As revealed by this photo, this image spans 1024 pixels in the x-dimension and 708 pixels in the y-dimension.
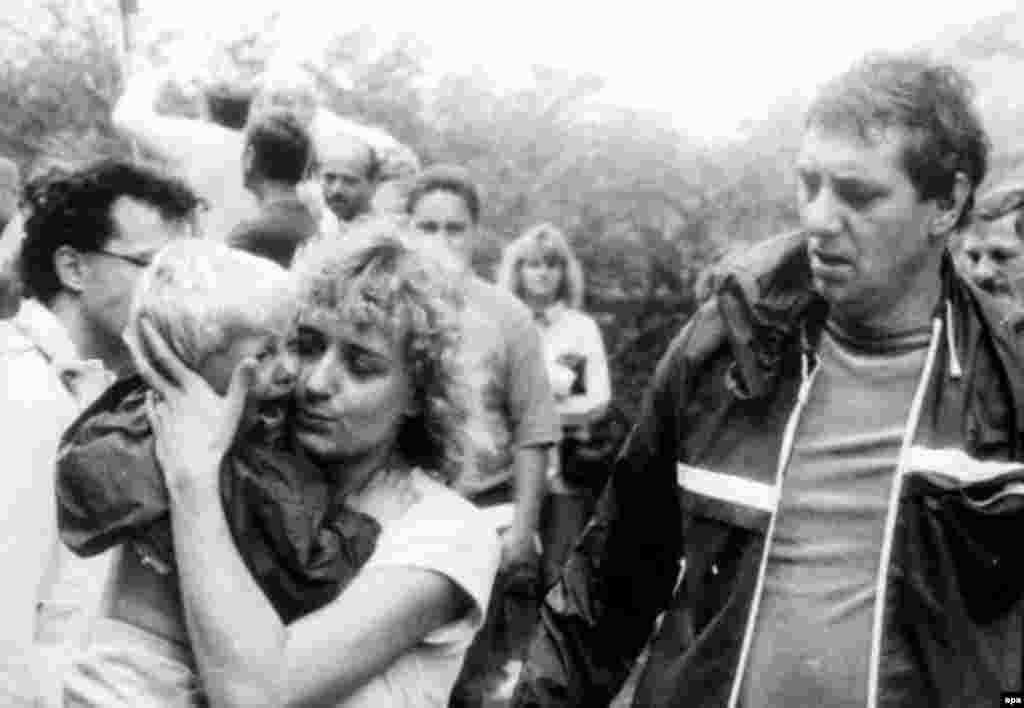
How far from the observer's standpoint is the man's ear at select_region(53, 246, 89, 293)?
4.11 meters

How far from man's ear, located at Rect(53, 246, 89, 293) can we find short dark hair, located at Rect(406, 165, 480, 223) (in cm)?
292

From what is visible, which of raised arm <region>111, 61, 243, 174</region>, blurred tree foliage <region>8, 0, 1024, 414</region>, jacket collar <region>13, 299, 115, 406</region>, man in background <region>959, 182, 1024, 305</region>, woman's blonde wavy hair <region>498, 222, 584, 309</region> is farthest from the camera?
blurred tree foliage <region>8, 0, 1024, 414</region>

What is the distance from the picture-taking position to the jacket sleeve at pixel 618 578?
3.55 metres

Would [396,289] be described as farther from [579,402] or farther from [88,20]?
[88,20]

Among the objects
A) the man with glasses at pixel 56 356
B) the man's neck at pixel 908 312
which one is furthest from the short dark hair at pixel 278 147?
the man's neck at pixel 908 312

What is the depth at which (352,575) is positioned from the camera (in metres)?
2.69

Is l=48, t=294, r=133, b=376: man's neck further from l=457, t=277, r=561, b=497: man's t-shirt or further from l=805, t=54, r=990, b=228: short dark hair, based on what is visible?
l=457, t=277, r=561, b=497: man's t-shirt

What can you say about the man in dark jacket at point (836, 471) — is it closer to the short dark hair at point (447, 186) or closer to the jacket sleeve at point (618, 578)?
the jacket sleeve at point (618, 578)

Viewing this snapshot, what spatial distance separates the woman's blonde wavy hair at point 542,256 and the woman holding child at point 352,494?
5488mm

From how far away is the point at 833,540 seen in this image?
3.36 m

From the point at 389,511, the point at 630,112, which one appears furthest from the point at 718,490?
the point at 630,112

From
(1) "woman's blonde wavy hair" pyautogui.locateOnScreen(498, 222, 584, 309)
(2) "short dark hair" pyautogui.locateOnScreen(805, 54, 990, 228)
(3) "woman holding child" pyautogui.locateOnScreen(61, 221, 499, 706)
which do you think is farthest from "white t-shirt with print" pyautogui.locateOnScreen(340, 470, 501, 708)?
(1) "woman's blonde wavy hair" pyautogui.locateOnScreen(498, 222, 584, 309)

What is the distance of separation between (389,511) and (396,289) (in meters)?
0.34

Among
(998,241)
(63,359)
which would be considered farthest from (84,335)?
(998,241)
